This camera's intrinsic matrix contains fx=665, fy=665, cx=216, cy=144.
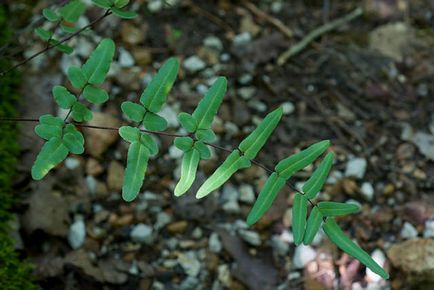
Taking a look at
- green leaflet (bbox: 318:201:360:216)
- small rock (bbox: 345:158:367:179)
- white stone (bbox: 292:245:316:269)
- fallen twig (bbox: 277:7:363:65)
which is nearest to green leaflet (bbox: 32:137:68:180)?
green leaflet (bbox: 318:201:360:216)

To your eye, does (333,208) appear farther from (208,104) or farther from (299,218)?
(208,104)

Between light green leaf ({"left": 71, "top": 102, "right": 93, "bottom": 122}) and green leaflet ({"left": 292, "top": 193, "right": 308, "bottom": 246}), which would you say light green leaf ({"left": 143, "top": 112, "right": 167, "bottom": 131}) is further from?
green leaflet ({"left": 292, "top": 193, "right": 308, "bottom": 246})

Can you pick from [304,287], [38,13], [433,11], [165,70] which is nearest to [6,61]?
[38,13]

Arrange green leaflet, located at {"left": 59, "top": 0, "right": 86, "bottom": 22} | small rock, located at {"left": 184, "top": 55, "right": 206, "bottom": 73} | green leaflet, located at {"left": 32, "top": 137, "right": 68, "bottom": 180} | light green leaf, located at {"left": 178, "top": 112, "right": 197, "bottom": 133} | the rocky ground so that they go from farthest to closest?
1. small rock, located at {"left": 184, "top": 55, "right": 206, "bottom": 73}
2. the rocky ground
3. green leaflet, located at {"left": 59, "top": 0, "right": 86, "bottom": 22}
4. light green leaf, located at {"left": 178, "top": 112, "right": 197, "bottom": 133}
5. green leaflet, located at {"left": 32, "top": 137, "right": 68, "bottom": 180}

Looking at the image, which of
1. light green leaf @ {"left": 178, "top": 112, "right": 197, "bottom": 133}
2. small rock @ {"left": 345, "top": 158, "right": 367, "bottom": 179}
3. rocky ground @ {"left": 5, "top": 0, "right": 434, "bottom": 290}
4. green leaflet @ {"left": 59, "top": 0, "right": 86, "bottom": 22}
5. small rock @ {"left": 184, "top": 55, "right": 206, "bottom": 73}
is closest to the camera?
light green leaf @ {"left": 178, "top": 112, "right": 197, "bottom": 133}

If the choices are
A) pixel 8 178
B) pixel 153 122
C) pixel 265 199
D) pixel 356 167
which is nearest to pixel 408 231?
pixel 356 167

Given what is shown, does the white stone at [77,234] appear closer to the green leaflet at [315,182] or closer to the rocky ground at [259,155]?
the rocky ground at [259,155]

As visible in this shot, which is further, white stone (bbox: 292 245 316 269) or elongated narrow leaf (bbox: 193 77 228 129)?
white stone (bbox: 292 245 316 269)
